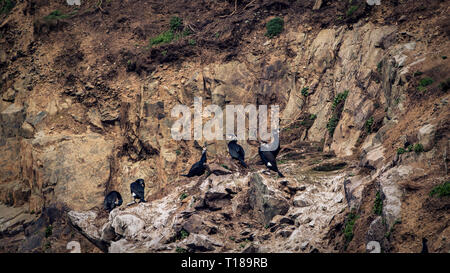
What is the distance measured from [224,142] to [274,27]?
18.8 ft

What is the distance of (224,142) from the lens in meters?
23.0

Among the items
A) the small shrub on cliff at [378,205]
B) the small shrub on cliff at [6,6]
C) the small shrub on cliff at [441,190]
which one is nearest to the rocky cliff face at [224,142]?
the small shrub on cliff at [378,205]

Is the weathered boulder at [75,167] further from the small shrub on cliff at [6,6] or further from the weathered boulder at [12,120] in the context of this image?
the small shrub on cliff at [6,6]

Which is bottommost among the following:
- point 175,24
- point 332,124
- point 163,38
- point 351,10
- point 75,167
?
point 75,167

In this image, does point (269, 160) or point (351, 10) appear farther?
point (351, 10)

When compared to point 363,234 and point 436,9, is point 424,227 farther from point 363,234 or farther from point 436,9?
point 436,9

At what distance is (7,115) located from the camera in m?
27.5

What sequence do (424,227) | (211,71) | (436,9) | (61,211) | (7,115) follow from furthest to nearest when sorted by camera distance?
1. (7,115)
2. (211,71)
3. (61,211)
4. (436,9)
5. (424,227)

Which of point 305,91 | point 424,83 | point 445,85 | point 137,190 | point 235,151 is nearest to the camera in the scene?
point 445,85

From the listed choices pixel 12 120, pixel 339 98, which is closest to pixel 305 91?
pixel 339 98

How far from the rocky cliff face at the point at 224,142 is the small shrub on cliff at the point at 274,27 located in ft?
1.42

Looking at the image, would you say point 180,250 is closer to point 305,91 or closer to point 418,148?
point 418,148
